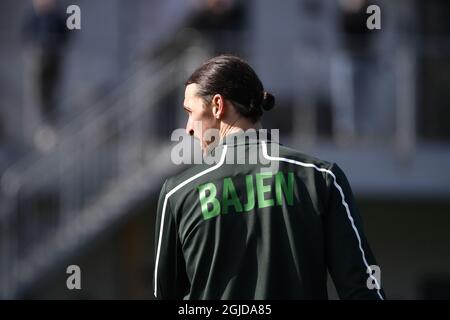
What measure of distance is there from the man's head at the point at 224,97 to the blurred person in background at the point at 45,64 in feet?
24.7

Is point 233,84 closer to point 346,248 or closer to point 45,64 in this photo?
point 346,248

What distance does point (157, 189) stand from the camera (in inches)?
420

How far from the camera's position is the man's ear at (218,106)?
402 centimetres

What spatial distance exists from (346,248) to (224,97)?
77 cm

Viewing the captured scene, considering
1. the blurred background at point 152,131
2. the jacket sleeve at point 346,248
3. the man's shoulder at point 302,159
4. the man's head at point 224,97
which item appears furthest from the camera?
the blurred background at point 152,131

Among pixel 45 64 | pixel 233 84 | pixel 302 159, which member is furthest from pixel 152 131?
pixel 302 159

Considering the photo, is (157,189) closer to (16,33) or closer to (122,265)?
(122,265)

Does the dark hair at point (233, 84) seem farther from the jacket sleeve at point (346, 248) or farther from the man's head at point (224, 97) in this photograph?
the jacket sleeve at point (346, 248)

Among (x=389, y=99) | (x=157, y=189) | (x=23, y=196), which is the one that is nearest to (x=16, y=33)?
(x=23, y=196)

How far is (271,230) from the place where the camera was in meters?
3.84

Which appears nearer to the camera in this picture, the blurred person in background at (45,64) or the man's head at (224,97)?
the man's head at (224,97)

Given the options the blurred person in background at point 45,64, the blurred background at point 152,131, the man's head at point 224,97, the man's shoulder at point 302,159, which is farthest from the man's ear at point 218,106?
the blurred person in background at point 45,64

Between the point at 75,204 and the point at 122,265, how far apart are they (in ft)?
6.48
